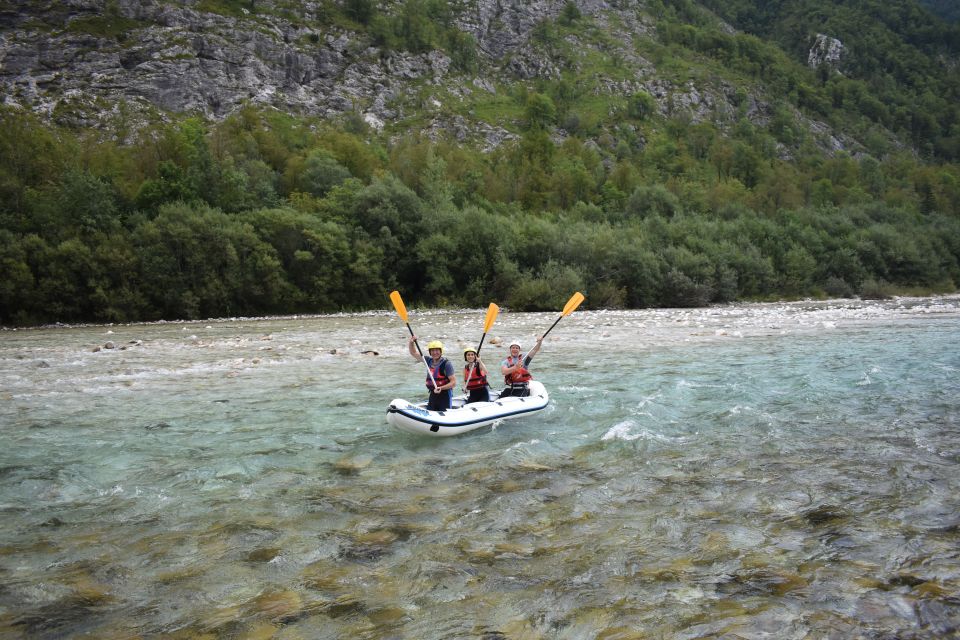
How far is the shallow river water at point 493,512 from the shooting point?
3.79 meters

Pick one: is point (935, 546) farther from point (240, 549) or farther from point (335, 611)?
point (240, 549)

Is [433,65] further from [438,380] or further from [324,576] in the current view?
[324,576]

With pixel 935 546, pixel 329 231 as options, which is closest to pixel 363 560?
pixel 935 546

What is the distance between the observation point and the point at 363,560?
4.57 metres

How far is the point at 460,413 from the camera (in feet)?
29.1

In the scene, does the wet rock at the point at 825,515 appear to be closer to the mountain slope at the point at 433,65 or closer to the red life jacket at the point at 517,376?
the red life jacket at the point at 517,376

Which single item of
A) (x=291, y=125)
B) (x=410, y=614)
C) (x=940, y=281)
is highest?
(x=291, y=125)

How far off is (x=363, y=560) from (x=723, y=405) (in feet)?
23.1

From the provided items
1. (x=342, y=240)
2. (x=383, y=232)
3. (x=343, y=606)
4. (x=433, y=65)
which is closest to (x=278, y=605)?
(x=343, y=606)

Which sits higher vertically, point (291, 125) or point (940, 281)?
point (291, 125)

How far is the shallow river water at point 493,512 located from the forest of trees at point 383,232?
990 inches

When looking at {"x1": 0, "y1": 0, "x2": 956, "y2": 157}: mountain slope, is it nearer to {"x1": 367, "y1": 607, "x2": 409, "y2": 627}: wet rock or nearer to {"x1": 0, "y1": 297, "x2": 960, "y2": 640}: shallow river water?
{"x1": 0, "y1": 297, "x2": 960, "y2": 640}: shallow river water

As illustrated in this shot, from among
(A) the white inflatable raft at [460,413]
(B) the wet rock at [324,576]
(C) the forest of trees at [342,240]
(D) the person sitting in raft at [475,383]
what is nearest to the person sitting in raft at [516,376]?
(A) the white inflatable raft at [460,413]

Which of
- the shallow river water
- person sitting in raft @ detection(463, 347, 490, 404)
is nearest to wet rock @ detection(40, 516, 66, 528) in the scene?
the shallow river water
